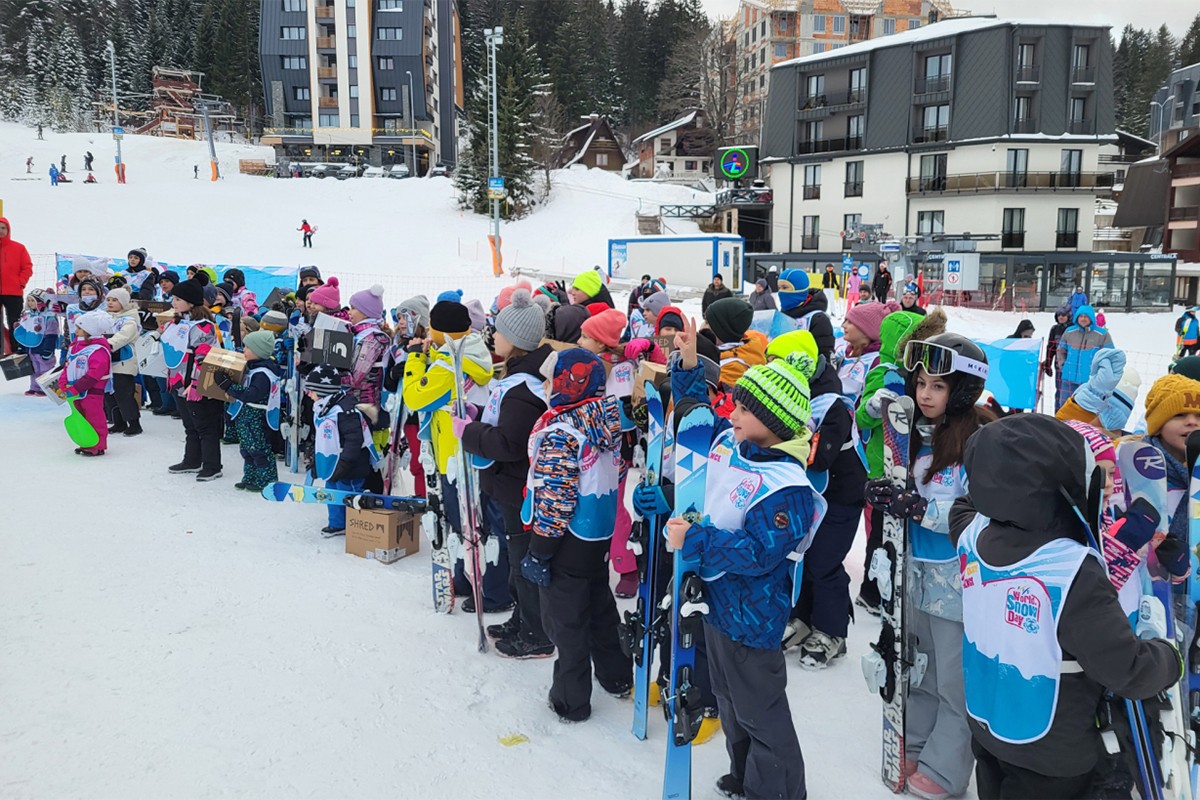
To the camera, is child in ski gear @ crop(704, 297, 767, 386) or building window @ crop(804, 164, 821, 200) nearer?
child in ski gear @ crop(704, 297, 767, 386)

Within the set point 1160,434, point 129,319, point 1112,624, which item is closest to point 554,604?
point 1112,624

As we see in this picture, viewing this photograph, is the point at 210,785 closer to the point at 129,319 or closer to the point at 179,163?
the point at 129,319

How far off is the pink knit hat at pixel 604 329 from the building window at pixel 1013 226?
120 feet

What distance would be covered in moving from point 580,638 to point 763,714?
3.60ft

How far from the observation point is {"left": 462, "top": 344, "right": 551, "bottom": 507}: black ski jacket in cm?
402

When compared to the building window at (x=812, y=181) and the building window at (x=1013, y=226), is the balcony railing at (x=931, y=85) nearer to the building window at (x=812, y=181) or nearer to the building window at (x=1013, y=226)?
the building window at (x=812, y=181)

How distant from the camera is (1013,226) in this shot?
35.8 m

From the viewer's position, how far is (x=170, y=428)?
10.2 metres

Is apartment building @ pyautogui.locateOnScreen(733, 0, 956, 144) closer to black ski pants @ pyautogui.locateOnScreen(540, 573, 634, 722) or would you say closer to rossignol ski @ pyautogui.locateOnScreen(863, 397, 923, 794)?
black ski pants @ pyautogui.locateOnScreen(540, 573, 634, 722)

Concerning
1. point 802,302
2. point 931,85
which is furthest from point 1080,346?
point 931,85

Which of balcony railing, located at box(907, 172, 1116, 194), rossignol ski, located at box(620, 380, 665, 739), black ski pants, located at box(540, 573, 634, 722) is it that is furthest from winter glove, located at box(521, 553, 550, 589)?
balcony railing, located at box(907, 172, 1116, 194)

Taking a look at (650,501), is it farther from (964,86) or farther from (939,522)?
(964,86)

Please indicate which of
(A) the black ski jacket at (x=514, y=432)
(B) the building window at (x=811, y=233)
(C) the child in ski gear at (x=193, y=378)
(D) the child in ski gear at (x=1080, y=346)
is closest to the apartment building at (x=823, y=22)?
(B) the building window at (x=811, y=233)

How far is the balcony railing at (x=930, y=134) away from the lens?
3734cm
